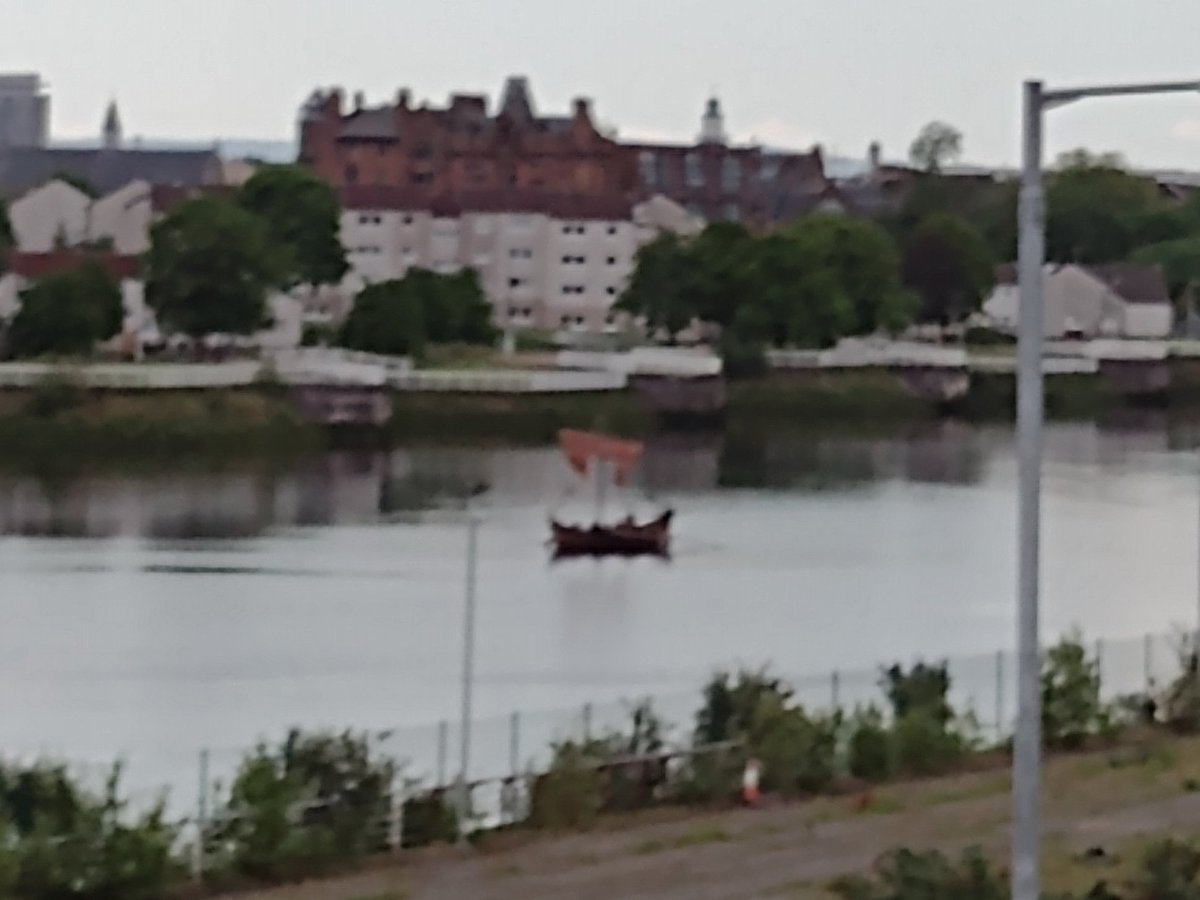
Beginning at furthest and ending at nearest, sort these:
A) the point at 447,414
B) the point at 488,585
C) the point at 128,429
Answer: the point at 447,414, the point at 128,429, the point at 488,585

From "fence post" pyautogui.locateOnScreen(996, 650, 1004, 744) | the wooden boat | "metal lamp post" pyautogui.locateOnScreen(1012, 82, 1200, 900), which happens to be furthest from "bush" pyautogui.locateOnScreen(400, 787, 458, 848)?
the wooden boat

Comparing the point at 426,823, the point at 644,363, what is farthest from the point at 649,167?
the point at 426,823

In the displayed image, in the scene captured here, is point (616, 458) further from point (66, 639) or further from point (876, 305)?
point (876, 305)

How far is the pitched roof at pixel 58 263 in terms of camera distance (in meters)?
56.0

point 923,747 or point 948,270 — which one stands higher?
point 948,270

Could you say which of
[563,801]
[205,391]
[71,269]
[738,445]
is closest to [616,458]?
[205,391]

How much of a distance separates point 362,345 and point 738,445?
781cm

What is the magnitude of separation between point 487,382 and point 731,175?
42773 mm

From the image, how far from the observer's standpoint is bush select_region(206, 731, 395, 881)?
1259 cm

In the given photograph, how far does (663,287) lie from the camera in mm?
63219

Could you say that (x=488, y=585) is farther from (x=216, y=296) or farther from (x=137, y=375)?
(x=216, y=296)

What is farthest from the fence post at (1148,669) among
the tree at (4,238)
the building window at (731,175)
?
the building window at (731,175)

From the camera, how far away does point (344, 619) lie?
91.1 ft

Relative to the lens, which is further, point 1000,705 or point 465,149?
point 465,149
